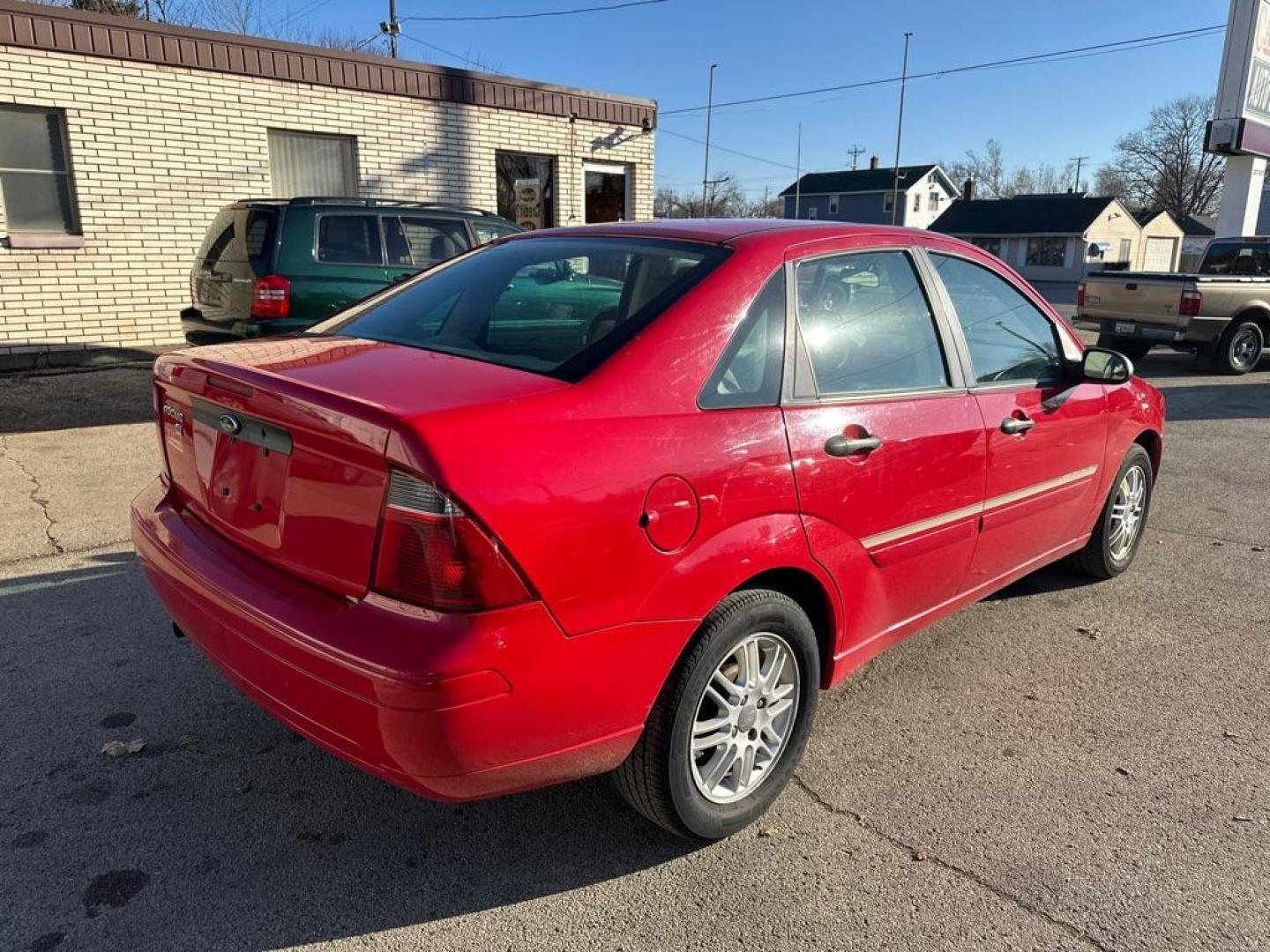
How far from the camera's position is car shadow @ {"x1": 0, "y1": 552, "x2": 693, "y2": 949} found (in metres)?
2.34

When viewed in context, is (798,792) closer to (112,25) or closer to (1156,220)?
(112,25)

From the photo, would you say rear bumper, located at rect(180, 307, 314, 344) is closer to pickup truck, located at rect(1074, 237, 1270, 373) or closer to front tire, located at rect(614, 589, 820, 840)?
front tire, located at rect(614, 589, 820, 840)

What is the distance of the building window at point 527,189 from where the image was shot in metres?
14.0

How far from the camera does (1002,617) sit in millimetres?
A: 4348

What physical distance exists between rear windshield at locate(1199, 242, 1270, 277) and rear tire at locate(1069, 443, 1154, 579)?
11.3 metres

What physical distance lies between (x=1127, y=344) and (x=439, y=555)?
44.5 ft

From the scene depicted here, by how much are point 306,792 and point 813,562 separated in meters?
1.72

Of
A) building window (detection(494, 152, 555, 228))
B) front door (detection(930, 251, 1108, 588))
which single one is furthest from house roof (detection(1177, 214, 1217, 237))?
front door (detection(930, 251, 1108, 588))

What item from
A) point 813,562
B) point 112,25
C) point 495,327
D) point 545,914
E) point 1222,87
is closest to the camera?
point 545,914

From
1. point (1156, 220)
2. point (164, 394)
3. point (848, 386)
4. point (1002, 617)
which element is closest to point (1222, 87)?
point (1002, 617)

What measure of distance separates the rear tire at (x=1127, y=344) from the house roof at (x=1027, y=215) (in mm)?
42036

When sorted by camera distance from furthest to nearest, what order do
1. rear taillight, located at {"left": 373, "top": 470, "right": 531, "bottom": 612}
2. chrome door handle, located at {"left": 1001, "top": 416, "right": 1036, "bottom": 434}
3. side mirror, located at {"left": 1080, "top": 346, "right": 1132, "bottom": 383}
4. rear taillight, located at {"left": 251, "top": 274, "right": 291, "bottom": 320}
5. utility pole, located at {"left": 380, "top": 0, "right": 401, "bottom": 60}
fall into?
utility pole, located at {"left": 380, "top": 0, "right": 401, "bottom": 60} < rear taillight, located at {"left": 251, "top": 274, "right": 291, "bottom": 320} < side mirror, located at {"left": 1080, "top": 346, "right": 1132, "bottom": 383} < chrome door handle, located at {"left": 1001, "top": 416, "right": 1036, "bottom": 434} < rear taillight, located at {"left": 373, "top": 470, "right": 531, "bottom": 612}

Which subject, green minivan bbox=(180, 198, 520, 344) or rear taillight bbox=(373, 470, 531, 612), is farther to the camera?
green minivan bbox=(180, 198, 520, 344)

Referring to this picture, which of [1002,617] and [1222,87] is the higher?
[1222,87]
